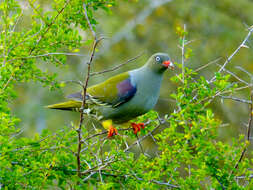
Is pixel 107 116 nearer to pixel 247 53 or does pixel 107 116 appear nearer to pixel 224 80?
pixel 224 80

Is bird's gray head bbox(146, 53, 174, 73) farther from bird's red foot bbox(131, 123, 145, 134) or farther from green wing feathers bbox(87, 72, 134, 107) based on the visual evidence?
bird's red foot bbox(131, 123, 145, 134)

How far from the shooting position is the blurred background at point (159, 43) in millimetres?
10844

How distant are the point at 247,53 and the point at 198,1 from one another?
90.1 inches

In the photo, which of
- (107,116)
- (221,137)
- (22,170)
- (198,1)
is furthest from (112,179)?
(198,1)

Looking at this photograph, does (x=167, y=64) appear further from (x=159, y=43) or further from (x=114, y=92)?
(x=159, y=43)

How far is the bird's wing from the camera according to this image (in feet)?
16.2

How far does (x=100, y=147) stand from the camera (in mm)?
3814

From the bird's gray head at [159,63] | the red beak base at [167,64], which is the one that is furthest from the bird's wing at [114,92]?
the red beak base at [167,64]

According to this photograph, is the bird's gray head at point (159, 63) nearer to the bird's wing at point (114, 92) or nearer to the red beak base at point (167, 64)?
the red beak base at point (167, 64)

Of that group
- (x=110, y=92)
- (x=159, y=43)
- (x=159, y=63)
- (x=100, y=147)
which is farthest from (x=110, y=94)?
→ (x=159, y=43)

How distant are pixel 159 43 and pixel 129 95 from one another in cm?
713

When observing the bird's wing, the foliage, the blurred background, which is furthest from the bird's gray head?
the blurred background

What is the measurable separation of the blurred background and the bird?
5339 mm

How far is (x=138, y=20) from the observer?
465 inches
